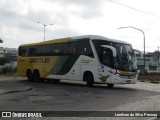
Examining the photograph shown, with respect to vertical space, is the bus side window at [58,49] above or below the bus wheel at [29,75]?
above

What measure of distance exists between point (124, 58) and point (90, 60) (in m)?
2.24

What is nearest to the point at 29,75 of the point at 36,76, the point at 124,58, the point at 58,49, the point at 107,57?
the point at 36,76

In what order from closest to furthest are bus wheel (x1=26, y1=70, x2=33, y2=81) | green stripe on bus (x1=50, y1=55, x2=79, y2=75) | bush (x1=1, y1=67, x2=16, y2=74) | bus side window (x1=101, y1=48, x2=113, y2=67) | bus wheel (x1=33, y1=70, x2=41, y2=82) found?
bus side window (x1=101, y1=48, x2=113, y2=67)
green stripe on bus (x1=50, y1=55, x2=79, y2=75)
bus wheel (x1=33, y1=70, x2=41, y2=82)
bus wheel (x1=26, y1=70, x2=33, y2=81)
bush (x1=1, y1=67, x2=16, y2=74)

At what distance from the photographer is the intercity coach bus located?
77.4 feet

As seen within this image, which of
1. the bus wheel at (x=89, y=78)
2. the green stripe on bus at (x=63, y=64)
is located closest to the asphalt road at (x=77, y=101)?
the bus wheel at (x=89, y=78)

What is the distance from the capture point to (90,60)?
24531 millimetres

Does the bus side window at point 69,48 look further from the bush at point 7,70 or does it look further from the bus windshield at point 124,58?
the bush at point 7,70

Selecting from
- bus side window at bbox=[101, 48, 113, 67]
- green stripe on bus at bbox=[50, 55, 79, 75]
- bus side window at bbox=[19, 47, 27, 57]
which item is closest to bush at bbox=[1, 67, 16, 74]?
bus side window at bbox=[19, 47, 27, 57]

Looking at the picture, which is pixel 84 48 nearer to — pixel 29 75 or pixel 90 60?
pixel 90 60

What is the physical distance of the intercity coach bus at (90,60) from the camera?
77.4 feet

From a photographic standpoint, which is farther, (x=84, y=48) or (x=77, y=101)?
(x=84, y=48)

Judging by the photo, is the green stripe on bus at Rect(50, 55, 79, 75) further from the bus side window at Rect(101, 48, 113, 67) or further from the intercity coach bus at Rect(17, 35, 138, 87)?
the bus side window at Rect(101, 48, 113, 67)

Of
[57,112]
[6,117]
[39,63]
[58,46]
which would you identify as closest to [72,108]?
[57,112]

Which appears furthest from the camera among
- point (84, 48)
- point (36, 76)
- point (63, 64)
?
point (36, 76)
